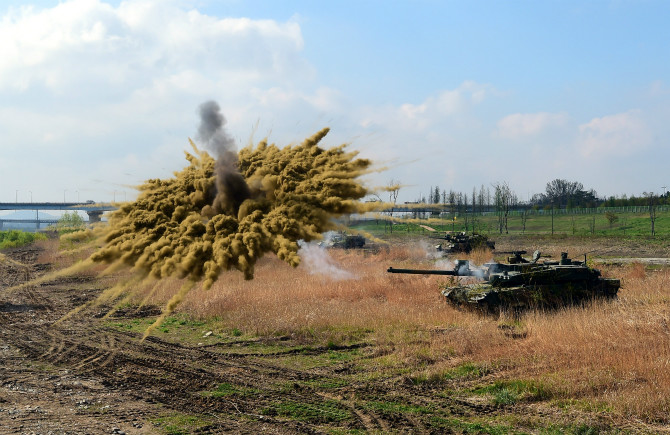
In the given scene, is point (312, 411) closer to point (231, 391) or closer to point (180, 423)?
point (231, 391)

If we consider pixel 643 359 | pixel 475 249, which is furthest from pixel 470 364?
pixel 475 249

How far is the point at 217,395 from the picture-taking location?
11711mm

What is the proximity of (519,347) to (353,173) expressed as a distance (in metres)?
8.79

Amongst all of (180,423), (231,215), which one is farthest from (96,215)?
(180,423)

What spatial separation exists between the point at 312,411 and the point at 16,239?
6440 centimetres

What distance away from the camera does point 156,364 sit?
14.5m

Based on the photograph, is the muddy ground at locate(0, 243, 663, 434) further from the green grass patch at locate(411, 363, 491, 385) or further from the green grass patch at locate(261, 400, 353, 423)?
the green grass patch at locate(411, 363, 491, 385)

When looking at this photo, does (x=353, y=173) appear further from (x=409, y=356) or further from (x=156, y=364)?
(x=156, y=364)

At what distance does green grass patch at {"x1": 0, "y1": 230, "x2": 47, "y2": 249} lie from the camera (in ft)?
202

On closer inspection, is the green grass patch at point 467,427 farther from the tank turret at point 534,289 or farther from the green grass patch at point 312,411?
the tank turret at point 534,289

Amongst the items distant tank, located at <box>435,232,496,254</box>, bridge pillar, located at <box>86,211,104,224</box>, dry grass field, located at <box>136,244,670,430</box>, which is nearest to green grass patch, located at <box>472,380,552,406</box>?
dry grass field, located at <box>136,244,670,430</box>

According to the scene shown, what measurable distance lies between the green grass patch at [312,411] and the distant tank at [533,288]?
7165 millimetres

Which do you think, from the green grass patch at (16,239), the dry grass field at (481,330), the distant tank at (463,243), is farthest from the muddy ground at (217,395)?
the green grass patch at (16,239)

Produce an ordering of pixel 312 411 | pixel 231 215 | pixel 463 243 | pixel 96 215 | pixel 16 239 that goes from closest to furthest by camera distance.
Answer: pixel 231 215 → pixel 96 215 → pixel 312 411 → pixel 463 243 → pixel 16 239
